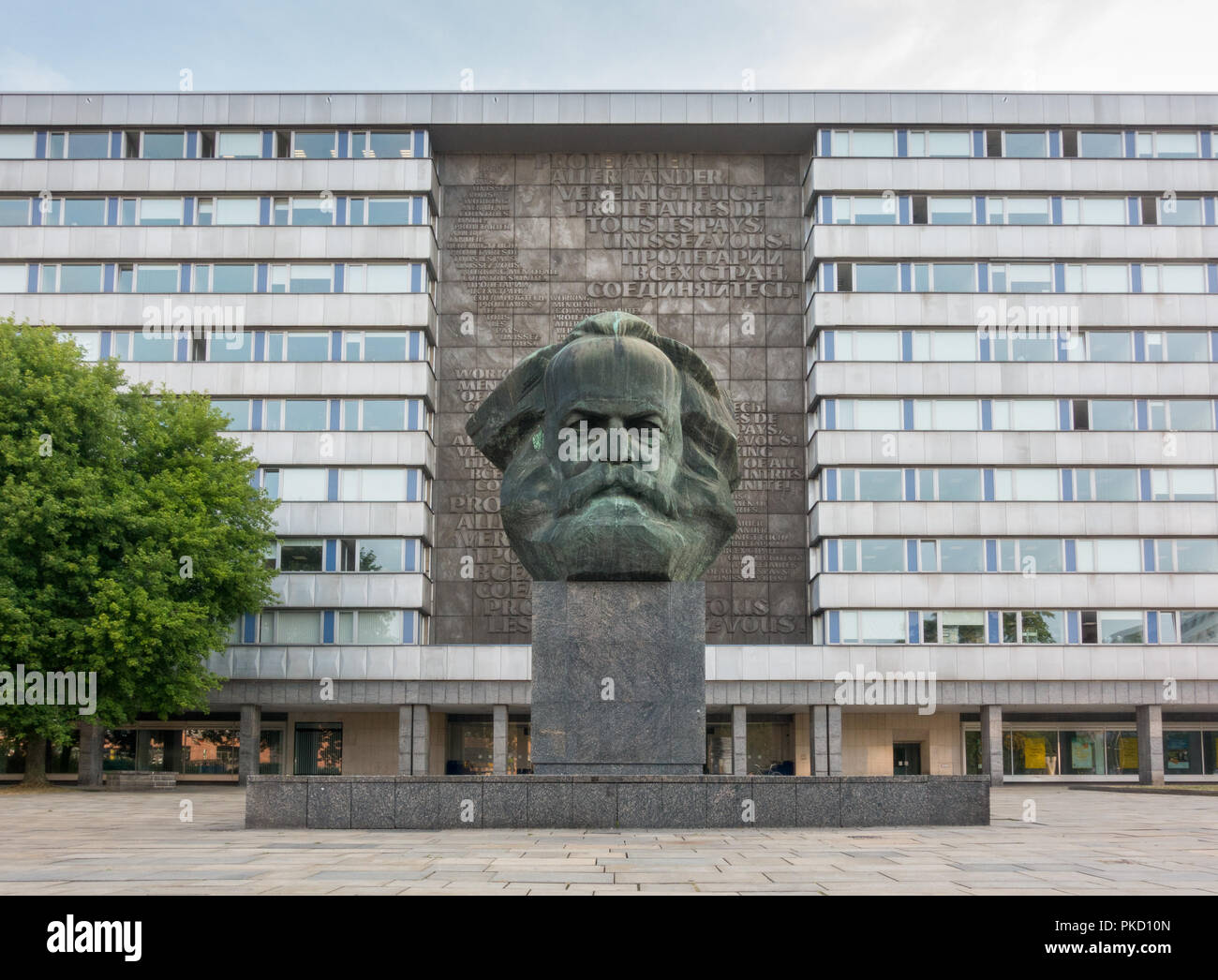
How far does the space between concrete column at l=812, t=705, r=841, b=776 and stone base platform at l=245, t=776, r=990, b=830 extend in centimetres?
3051

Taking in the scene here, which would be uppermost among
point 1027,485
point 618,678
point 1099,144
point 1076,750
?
point 1099,144

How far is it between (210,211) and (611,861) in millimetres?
42672

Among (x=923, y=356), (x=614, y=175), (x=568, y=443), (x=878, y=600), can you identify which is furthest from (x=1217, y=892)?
(x=614, y=175)

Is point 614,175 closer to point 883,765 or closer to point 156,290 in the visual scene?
point 156,290

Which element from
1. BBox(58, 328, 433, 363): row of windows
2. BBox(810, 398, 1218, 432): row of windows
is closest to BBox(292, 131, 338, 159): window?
BBox(58, 328, 433, 363): row of windows

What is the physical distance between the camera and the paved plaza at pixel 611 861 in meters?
9.10

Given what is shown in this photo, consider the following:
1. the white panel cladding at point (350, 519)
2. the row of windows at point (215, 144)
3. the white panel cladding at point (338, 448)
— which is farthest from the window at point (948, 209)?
the white panel cladding at point (350, 519)

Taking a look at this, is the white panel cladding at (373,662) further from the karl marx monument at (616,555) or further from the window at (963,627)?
the karl marx monument at (616,555)

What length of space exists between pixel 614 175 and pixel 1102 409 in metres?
21.5

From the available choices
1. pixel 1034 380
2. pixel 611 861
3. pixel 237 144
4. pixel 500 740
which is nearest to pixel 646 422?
pixel 611 861

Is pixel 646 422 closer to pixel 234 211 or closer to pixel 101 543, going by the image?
pixel 101 543

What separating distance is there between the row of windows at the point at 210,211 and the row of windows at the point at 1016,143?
17.5m

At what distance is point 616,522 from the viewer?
16.0 m

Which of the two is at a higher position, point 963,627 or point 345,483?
point 345,483
